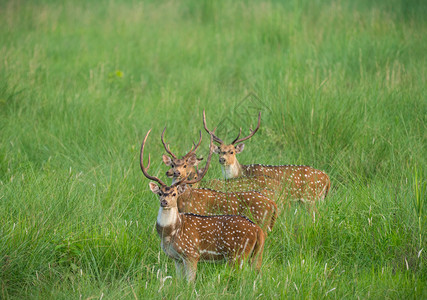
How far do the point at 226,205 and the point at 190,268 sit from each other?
41.7 inches

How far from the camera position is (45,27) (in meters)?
13.4

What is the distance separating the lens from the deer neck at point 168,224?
5102 millimetres

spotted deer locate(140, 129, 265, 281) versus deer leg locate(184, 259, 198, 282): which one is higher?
spotted deer locate(140, 129, 265, 281)

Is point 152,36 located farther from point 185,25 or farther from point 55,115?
point 55,115

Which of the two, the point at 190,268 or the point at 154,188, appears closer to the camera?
the point at 190,268

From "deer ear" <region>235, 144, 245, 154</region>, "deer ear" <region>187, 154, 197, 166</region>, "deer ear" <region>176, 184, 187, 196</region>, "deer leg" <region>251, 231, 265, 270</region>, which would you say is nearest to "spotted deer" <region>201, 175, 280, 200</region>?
"deer ear" <region>187, 154, 197, 166</region>

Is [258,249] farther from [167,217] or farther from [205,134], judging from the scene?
[205,134]

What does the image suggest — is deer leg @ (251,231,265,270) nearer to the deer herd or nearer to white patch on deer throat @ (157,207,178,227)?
the deer herd

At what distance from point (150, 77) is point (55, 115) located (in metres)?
2.73

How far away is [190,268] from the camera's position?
5.01 metres

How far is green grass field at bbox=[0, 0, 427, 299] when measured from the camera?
16.1ft

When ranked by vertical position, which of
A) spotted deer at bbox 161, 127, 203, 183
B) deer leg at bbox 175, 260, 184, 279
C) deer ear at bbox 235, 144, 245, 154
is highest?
spotted deer at bbox 161, 127, 203, 183

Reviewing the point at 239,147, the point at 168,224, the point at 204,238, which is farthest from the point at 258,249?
the point at 239,147

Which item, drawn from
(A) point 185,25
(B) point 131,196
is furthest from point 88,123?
(A) point 185,25
